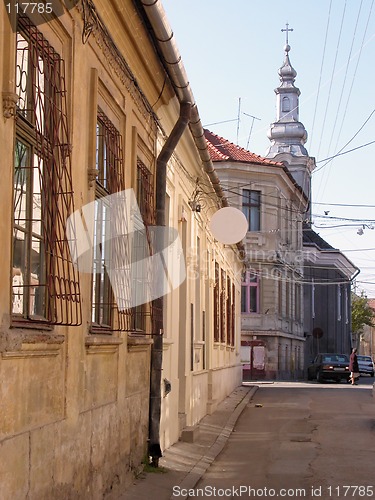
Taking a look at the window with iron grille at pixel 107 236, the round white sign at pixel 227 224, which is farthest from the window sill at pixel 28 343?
the round white sign at pixel 227 224

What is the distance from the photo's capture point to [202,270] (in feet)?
60.9

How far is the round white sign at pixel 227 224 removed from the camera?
57.0ft

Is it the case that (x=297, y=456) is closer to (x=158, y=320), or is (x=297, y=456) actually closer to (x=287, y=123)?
(x=158, y=320)

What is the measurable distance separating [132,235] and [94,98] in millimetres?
2544

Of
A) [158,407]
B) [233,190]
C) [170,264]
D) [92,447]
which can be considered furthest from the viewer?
[233,190]

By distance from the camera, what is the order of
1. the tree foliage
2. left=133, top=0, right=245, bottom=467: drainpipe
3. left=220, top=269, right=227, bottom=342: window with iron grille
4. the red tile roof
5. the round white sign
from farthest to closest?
the tree foliage < the red tile roof < left=220, top=269, right=227, bottom=342: window with iron grille < the round white sign < left=133, top=0, right=245, bottom=467: drainpipe

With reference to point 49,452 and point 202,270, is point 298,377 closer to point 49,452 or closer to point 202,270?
point 202,270

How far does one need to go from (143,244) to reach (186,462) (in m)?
2.95

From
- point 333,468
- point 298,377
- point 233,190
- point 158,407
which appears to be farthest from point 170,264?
point 298,377

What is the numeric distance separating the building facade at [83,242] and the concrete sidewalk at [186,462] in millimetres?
223

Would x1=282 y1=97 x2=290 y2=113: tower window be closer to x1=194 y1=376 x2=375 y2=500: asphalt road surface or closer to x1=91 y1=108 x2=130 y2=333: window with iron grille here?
x1=194 y1=376 x2=375 y2=500: asphalt road surface

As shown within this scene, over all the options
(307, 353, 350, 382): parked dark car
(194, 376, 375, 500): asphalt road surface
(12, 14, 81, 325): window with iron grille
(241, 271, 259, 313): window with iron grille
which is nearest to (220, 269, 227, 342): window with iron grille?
(194, 376, 375, 500): asphalt road surface

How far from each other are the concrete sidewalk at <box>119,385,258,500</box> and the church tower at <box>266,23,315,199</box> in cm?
4077

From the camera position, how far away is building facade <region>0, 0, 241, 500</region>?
5.72 m
